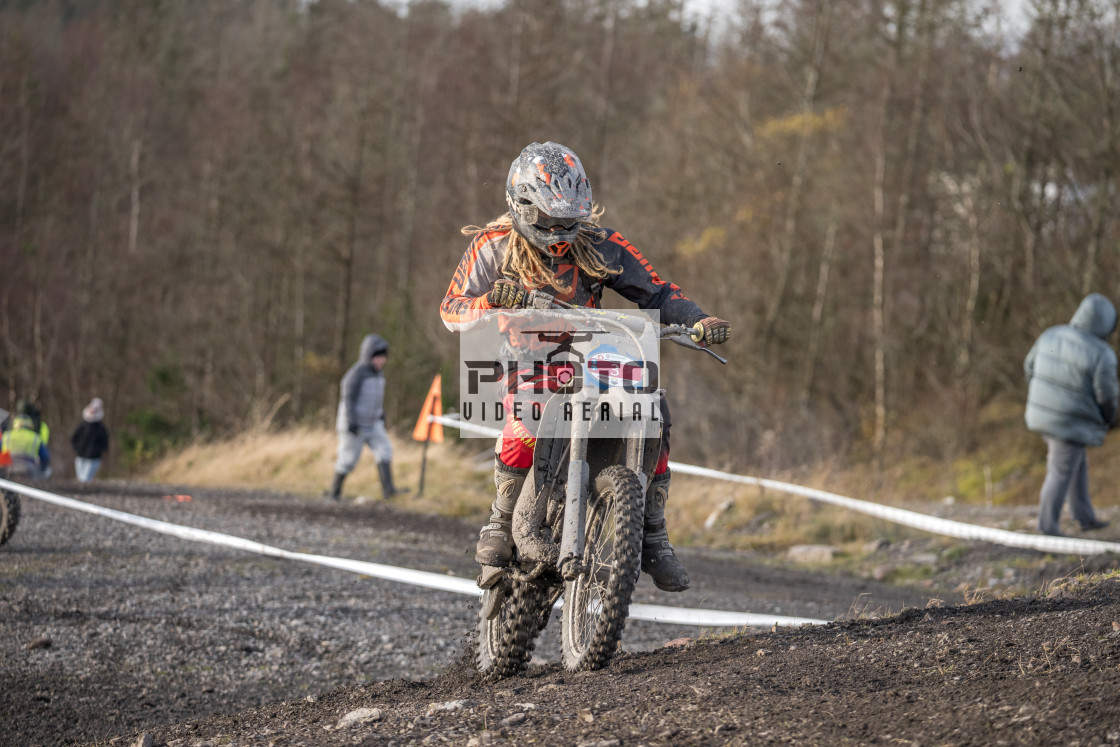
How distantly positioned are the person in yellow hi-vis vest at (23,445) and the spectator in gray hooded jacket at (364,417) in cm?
403

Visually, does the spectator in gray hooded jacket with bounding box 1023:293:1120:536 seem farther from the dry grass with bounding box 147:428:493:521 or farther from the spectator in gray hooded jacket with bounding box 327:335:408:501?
the spectator in gray hooded jacket with bounding box 327:335:408:501

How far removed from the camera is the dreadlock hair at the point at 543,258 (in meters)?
4.80

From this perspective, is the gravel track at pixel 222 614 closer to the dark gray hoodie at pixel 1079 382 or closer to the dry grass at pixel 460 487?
the dry grass at pixel 460 487

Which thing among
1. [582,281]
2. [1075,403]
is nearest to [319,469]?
[1075,403]

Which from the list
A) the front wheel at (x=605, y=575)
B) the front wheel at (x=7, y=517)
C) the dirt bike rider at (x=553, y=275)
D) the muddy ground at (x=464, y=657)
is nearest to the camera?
the muddy ground at (x=464, y=657)

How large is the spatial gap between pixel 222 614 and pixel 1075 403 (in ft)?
25.5

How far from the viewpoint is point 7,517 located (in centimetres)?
904

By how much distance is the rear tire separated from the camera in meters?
5.02

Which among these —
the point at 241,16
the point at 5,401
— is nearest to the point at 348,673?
the point at 5,401

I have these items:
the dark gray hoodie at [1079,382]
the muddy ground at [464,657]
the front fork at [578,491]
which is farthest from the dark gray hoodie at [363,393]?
the front fork at [578,491]

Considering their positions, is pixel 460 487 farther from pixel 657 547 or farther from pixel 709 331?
pixel 709 331

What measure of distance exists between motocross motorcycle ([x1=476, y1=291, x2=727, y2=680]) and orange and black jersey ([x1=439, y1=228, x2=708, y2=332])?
33cm

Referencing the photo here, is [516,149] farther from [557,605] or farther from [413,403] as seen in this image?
[557,605]

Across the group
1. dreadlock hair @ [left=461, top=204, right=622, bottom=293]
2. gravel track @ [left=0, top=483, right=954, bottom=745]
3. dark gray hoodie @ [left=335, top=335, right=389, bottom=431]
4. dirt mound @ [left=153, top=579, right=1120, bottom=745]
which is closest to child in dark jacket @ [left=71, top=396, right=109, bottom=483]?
dark gray hoodie @ [left=335, top=335, right=389, bottom=431]
